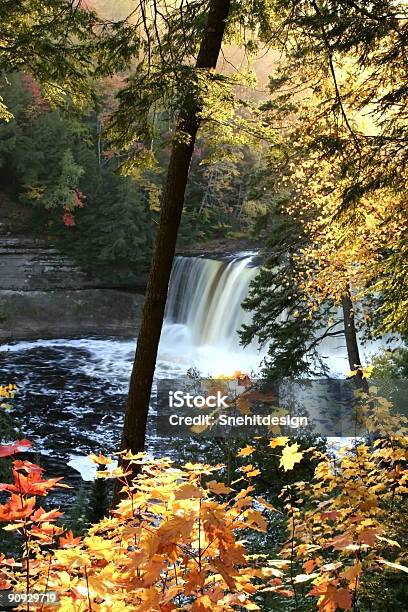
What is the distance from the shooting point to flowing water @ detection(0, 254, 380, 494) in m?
12.1

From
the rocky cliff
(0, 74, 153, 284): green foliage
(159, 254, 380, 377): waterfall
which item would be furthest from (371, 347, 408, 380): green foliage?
(0, 74, 153, 284): green foliage

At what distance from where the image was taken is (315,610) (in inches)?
135

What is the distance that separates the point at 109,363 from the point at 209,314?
11.4 ft

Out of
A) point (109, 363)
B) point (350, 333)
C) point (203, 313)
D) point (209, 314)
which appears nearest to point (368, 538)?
point (350, 333)

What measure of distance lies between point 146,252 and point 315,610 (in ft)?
62.8

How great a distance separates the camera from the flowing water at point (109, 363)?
1209 centimetres

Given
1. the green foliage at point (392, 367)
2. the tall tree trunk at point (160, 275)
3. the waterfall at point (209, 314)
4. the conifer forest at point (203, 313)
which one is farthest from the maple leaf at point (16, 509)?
the waterfall at point (209, 314)

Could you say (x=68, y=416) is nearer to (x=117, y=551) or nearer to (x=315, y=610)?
(x=315, y=610)

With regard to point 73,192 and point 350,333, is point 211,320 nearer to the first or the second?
point 73,192

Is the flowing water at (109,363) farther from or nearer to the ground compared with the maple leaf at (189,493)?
nearer to the ground

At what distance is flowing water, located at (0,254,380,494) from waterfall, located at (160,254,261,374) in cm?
3

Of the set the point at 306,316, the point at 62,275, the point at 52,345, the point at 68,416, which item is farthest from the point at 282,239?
the point at 62,275

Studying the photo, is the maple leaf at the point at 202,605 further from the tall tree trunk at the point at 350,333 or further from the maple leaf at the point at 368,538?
the tall tree trunk at the point at 350,333

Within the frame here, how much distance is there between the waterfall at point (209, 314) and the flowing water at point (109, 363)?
0.03 meters
